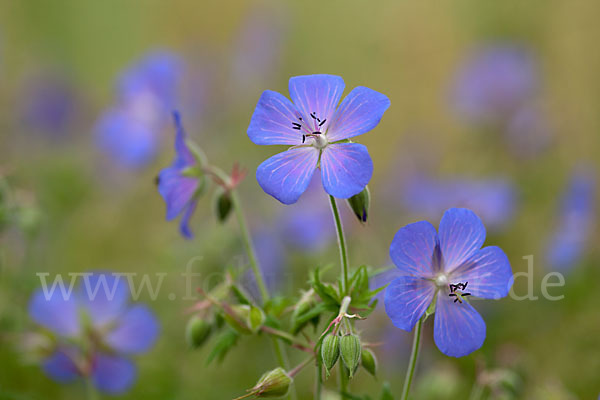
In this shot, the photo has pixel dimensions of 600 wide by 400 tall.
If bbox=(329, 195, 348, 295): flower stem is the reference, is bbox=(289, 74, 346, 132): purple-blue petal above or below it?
above

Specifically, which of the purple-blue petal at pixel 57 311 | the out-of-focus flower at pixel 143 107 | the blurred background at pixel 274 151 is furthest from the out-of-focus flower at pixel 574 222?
the purple-blue petal at pixel 57 311

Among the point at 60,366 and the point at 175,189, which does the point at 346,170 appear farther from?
the point at 60,366

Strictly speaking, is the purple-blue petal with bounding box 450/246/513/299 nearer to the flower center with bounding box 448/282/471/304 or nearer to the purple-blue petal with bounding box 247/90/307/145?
the flower center with bounding box 448/282/471/304

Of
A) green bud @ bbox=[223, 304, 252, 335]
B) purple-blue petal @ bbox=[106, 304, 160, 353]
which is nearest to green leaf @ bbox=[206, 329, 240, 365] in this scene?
green bud @ bbox=[223, 304, 252, 335]

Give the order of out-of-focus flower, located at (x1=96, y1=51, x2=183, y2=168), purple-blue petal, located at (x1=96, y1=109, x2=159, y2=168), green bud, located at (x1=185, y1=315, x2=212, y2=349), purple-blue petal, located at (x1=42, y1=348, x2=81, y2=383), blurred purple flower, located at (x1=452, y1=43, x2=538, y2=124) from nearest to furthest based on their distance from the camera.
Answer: green bud, located at (x1=185, y1=315, x2=212, y2=349) < purple-blue petal, located at (x1=42, y1=348, x2=81, y2=383) < out-of-focus flower, located at (x1=96, y1=51, x2=183, y2=168) < purple-blue petal, located at (x1=96, y1=109, x2=159, y2=168) < blurred purple flower, located at (x1=452, y1=43, x2=538, y2=124)

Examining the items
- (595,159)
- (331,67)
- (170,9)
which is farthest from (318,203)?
A: (170,9)

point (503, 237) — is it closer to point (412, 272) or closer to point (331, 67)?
point (412, 272)

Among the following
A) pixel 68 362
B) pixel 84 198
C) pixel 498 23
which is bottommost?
pixel 68 362
